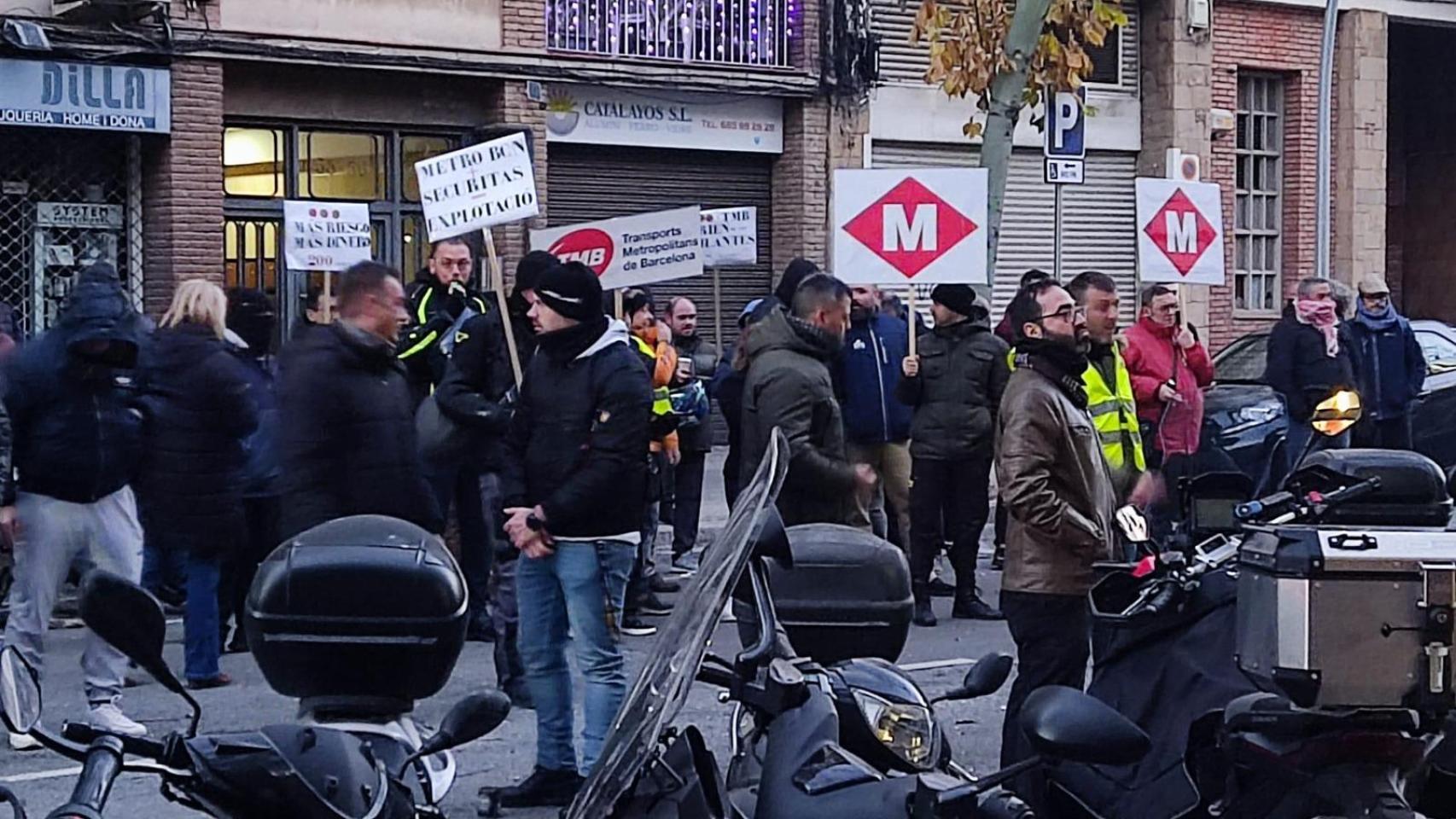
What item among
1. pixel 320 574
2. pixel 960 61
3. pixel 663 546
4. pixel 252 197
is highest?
pixel 960 61

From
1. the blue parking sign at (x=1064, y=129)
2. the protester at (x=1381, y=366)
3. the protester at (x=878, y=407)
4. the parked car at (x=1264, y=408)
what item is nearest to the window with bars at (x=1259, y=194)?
the parked car at (x=1264, y=408)

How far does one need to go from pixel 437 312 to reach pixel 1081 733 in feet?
25.7

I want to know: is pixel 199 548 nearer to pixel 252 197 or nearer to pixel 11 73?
pixel 11 73

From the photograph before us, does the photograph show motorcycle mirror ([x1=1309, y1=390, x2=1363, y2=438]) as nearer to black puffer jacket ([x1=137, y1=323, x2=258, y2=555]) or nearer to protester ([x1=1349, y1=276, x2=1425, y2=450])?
black puffer jacket ([x1=137, y1=323, x2=258, y2=555])

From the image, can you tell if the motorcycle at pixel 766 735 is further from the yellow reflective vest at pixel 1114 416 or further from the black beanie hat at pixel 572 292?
the yellow reflective vest at pixel 1114 416

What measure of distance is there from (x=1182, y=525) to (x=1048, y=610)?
1060 millimetres

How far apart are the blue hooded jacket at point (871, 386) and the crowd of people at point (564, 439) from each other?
0.05 feet

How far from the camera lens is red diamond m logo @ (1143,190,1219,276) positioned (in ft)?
45.5

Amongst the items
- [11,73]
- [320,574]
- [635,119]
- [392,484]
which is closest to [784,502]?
[392,484]

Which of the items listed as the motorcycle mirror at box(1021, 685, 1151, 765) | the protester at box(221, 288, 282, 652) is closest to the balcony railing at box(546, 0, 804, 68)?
the protester at box(221, 288, 282, 652)

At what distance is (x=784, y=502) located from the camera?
8867mm

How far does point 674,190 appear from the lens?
65.3ft

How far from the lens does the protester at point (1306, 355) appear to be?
13.8 meters

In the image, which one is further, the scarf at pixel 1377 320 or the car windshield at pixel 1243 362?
the car windshield at pixel 1243 362
